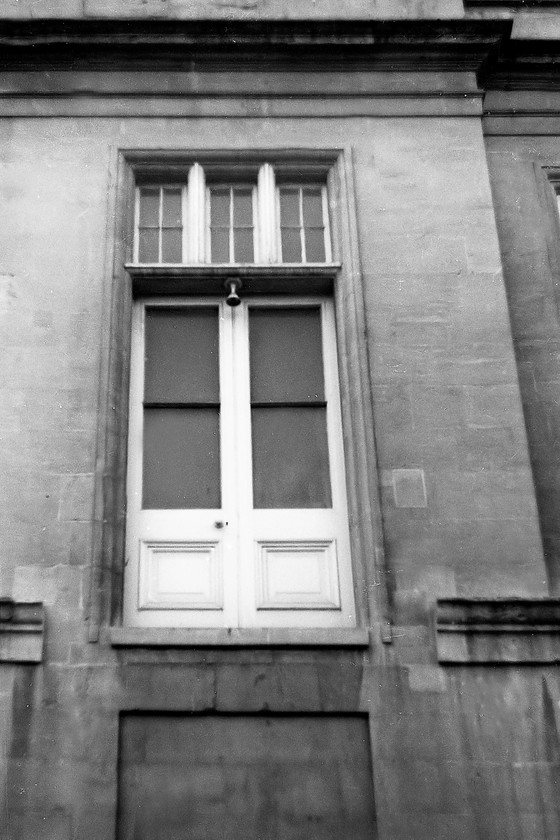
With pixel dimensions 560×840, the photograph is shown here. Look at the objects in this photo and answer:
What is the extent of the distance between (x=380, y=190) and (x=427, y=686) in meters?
4.20

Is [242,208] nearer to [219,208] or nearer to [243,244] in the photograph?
[219,208]

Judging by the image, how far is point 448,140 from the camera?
9.01 metres

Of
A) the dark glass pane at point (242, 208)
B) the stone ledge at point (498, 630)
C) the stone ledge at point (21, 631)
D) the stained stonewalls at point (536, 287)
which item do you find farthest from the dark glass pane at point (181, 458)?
the stained stonewalls at point (536, 287)

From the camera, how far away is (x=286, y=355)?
8414 mm

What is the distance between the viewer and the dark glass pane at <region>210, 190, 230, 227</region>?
29.2 ft

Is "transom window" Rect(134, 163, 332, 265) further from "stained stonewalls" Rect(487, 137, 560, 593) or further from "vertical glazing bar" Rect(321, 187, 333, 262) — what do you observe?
"stained stonewalls" Rect(487, 137, 560, 593)

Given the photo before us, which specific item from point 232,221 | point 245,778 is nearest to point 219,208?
point 232,221

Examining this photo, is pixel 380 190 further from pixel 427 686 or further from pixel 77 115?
pixel 427 686

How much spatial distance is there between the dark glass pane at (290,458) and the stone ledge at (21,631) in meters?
1.85

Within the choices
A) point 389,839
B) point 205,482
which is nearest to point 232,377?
point 205,482

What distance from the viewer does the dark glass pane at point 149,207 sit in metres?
8.86

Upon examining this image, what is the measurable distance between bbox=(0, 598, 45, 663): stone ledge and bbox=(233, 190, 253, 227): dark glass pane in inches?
149

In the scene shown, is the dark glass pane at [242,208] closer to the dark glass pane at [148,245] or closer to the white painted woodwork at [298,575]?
the dark glass pane at [148,245]

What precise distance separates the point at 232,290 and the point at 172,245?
30.4 inches
